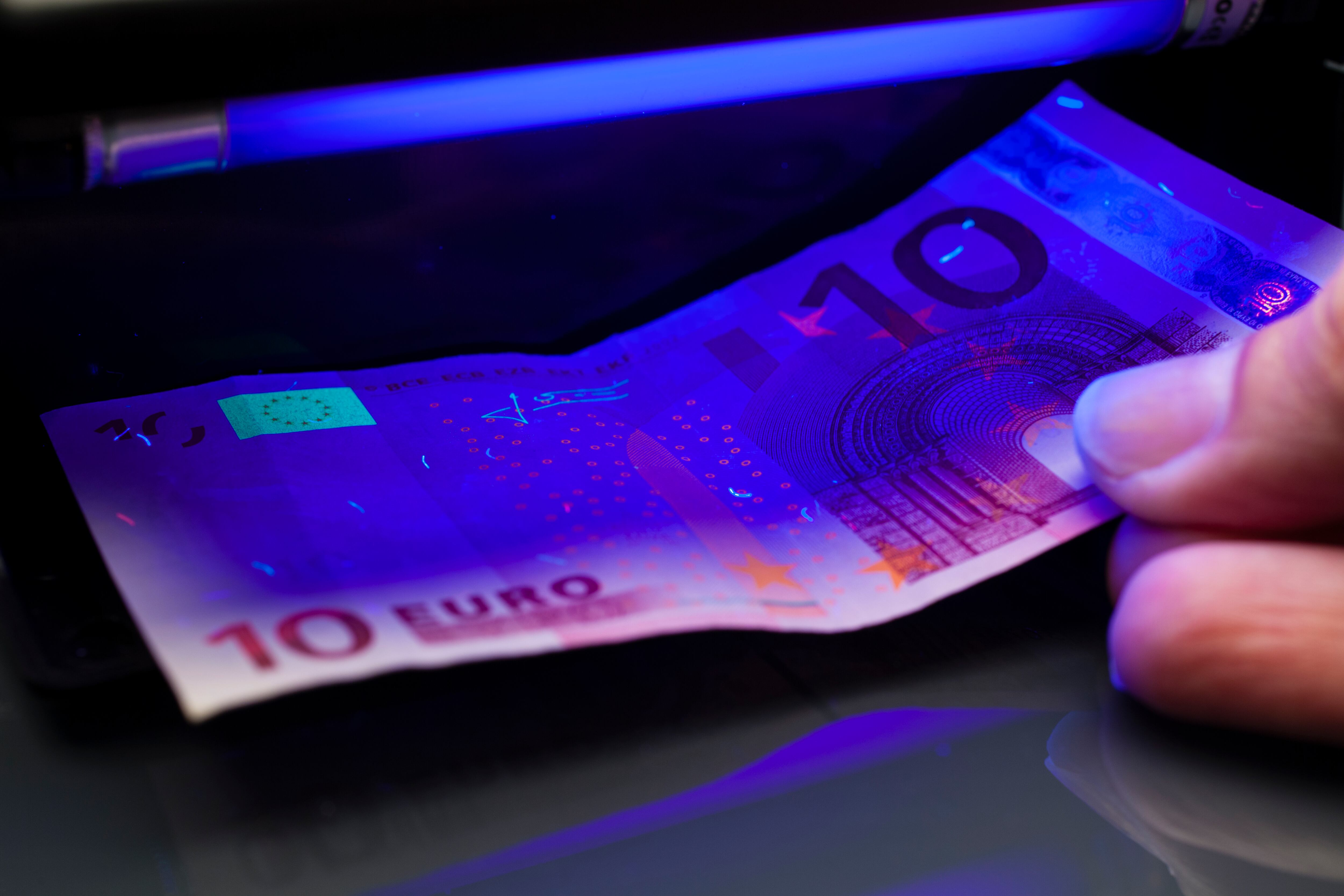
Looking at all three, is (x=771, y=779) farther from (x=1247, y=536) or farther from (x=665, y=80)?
(x=665, y=80)

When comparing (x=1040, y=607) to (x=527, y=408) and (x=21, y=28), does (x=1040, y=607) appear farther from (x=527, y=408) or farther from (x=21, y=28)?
(x=21, y=28)

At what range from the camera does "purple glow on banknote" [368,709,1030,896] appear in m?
0.38

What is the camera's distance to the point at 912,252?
73 centimetres

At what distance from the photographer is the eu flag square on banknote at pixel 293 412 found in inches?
22.6

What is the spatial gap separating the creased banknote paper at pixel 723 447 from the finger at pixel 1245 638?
0.09 m

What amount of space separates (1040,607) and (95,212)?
0.52m

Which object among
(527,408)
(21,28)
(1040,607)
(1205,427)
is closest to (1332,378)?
(1205,427)

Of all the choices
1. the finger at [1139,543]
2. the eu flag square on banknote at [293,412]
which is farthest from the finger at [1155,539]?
the eu flag square on banknote at [293,412]

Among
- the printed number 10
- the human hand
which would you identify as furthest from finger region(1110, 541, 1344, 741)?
the printed number 10

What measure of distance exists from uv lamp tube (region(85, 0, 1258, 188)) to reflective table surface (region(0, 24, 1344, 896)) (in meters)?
0.12

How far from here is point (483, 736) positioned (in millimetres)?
436

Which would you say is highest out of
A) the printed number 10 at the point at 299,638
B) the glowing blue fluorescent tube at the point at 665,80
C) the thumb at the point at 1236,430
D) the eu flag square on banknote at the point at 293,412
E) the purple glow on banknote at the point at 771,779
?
the glowing blue fluorescent tube at the point at 665,80

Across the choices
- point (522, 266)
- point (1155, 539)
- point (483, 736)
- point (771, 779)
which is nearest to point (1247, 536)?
point (1155, 539)

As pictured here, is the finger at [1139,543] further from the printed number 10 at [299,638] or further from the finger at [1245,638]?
the printed number 10 at [299,638]
